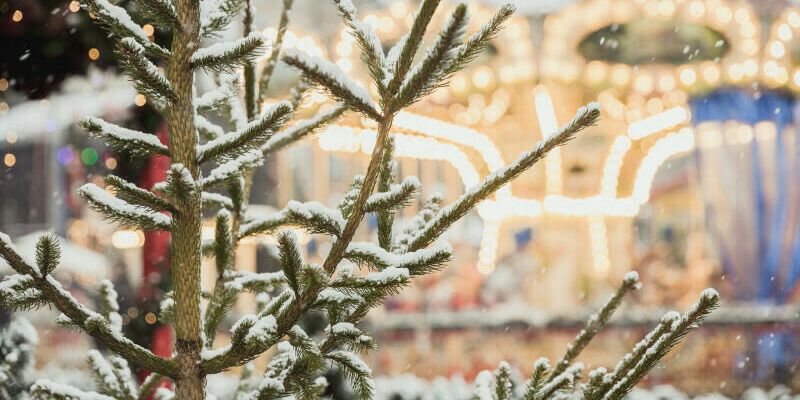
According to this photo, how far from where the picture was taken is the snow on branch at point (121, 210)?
1031mm

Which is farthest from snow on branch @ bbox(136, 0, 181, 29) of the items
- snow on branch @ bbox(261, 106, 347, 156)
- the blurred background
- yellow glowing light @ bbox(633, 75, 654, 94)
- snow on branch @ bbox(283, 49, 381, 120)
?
yellow glowing light @ bbox(633, 75, 654, 94)

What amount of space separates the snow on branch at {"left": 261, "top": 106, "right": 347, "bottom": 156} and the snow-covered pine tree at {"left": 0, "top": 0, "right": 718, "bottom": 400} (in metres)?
0.25

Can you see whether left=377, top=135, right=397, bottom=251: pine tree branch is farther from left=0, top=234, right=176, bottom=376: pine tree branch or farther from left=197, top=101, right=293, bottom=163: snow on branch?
left=0, top=234, right=176, bottom=376: pine tree branch

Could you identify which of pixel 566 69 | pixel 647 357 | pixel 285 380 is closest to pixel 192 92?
pixel 285 380

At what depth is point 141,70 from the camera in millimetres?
989

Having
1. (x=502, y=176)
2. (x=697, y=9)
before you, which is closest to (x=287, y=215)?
(x=502, y=176)

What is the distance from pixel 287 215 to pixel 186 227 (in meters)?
0.14

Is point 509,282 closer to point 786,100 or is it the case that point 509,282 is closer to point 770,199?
point 770,199

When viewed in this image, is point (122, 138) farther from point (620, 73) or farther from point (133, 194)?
point (620, 73)

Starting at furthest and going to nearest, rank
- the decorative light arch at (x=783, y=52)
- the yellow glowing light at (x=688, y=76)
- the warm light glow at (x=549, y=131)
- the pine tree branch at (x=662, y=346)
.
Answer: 1. the warm light glow at (x=549, y=131)
2. the yellow glowing light at (x=688, y=76)
3. the decorative light arch at (x=783, y=52)
4. the pine tree branch at (x=662, y=346)

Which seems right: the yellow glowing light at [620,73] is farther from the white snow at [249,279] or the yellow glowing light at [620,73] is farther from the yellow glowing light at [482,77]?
the white snow at [249,279]

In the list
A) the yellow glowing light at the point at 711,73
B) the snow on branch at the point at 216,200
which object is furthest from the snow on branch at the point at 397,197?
the yellow glowing light at the point at 711,73

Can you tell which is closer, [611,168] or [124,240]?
[611,168]

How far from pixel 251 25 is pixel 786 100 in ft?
28.8
